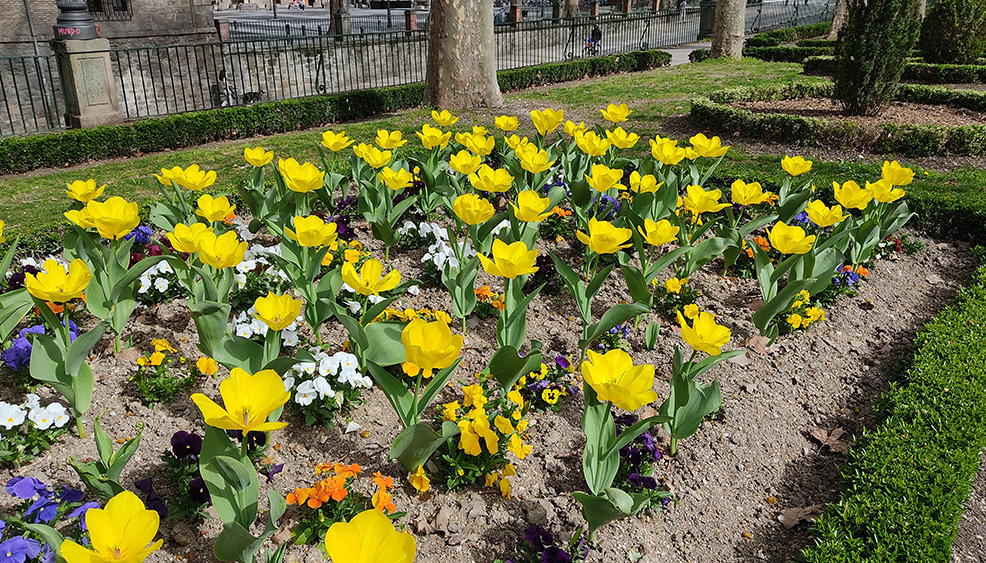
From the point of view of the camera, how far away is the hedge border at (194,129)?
32.7ft

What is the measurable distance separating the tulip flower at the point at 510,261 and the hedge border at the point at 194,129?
9.79m

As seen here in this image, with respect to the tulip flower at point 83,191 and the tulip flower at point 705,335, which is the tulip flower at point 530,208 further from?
the tulip flower at point 83,191

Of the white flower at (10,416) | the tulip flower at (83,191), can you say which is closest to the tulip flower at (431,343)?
the white flower at (10,416)

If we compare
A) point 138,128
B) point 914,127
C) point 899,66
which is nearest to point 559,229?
point 914,127

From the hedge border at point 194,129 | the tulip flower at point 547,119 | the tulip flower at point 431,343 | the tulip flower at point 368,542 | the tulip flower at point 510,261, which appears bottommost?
the hedge border at point 194,129

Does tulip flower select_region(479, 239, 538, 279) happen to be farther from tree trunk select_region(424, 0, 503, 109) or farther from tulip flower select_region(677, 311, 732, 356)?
tree trunk select_region(424, 0, 503, 109)

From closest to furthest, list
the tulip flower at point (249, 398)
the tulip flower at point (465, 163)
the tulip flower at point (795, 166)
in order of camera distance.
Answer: the tulip flower at point (249, 398) → the tulip flower at point (465, 163) → the tulip flower at point (795, 166)

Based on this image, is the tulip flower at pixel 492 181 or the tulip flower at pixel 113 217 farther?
the tulip flower at pixel 492 181

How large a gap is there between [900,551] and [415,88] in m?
12.4

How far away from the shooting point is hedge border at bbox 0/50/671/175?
9.97 m

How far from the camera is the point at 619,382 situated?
87.6 inches

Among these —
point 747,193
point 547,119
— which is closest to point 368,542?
point 747,193

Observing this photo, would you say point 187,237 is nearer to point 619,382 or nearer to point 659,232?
point 619,382

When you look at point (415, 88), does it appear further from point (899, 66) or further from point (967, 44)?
point (967, 44)
